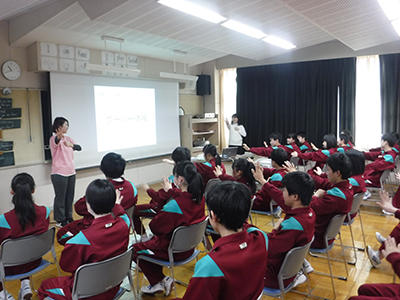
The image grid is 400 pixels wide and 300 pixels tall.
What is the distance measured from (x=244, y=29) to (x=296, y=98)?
299 cm

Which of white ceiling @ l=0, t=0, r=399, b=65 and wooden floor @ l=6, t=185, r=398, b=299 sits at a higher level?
white ceiling @ l=0, t=0, r=399, b=65

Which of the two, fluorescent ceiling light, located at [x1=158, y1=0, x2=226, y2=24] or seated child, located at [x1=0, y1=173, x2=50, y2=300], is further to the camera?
fluorescent ceiling light, located at [x1=158, y1=0, x2=226, y2=24]

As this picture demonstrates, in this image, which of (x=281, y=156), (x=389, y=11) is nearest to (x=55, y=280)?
(x=281, y=156)

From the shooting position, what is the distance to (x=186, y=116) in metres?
7.72

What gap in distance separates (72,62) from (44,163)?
1675 millimetres

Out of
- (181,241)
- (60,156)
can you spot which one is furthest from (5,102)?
(181,241)

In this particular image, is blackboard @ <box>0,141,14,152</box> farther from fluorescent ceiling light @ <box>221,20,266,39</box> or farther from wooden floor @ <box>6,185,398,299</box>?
fluorescent ceiling light @ <box>221,20,266,39</box>

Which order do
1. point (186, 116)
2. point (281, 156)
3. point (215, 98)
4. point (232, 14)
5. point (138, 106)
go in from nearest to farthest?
point (281, 156) → point (232, 14) → point (138, 106) → point (186, 116) → point (215, 98)

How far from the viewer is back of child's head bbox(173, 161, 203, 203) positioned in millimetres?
2428

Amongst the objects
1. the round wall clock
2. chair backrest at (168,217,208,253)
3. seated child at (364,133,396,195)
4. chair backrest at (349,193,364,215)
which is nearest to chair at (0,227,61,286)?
chair backrest at (168,217,208,253)

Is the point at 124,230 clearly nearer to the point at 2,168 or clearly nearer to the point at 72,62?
the point at 2,168

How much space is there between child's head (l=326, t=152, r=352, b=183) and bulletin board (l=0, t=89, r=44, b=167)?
429cm

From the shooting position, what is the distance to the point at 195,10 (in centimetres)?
415

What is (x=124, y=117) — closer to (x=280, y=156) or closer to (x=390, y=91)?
(x=280, y=156)
